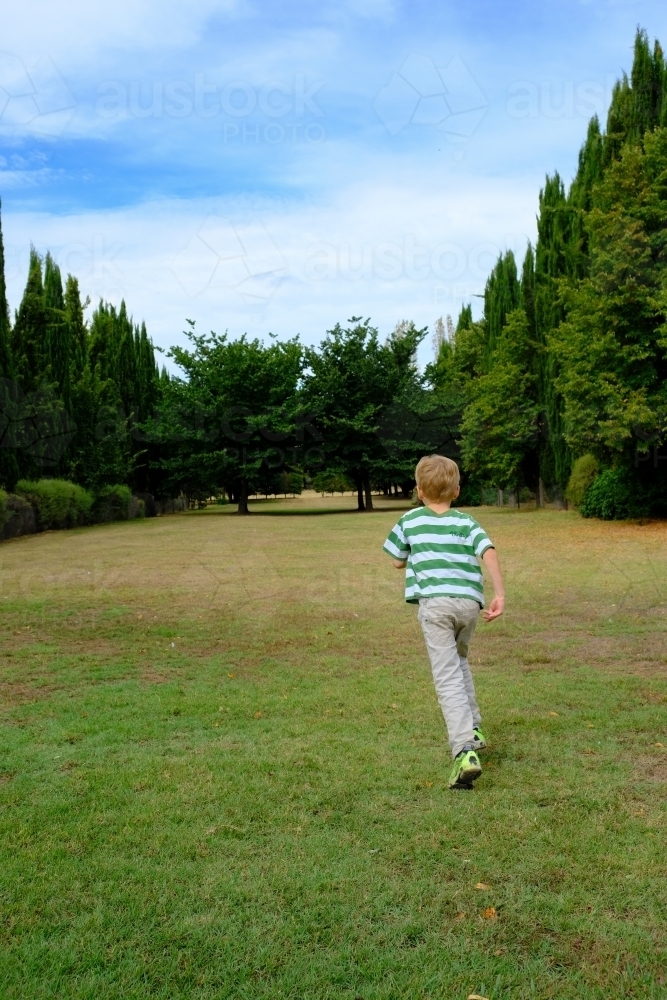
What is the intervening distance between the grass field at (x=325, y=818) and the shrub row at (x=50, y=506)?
12960 millimetres

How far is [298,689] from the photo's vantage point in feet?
16.9

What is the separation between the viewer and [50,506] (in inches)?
850

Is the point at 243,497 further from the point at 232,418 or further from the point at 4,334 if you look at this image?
the point at 4,334

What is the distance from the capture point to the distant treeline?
18.3 meters

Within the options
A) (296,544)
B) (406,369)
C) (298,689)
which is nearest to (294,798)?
(298,689)

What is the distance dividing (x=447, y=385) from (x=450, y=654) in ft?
121

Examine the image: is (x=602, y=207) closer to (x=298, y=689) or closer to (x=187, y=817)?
(x=298, y=689)

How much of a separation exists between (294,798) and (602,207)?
2021 cm

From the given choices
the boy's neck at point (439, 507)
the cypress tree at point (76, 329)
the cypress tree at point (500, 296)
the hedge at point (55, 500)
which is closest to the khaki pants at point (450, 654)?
the boy's neck at point (439, 507)

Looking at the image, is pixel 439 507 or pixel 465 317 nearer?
pixel 439 507

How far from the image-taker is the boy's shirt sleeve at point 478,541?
3.61 metres

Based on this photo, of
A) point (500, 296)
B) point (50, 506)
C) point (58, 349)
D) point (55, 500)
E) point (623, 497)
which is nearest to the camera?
point (623, 497)

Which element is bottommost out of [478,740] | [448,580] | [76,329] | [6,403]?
[478,740]

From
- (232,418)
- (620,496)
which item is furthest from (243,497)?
(620,496)
